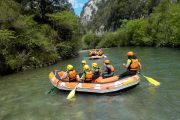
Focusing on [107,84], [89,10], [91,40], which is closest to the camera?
[107,84]

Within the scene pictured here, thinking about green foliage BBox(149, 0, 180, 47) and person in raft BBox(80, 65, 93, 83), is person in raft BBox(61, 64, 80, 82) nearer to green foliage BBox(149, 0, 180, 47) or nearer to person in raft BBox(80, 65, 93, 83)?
person in raft BBox(80, 65, 93, 83)

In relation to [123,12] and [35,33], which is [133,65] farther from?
[123,12]

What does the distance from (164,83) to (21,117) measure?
819 cm

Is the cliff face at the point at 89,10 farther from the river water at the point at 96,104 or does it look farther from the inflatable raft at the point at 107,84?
the inflatable raft at the point at 107,84

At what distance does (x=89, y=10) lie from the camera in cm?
17462

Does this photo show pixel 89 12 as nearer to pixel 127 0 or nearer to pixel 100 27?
pixel 100 27

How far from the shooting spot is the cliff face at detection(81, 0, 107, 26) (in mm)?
164200

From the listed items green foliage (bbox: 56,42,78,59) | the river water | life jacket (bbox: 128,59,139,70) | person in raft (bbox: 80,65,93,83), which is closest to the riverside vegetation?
green foliage (bbox: 56,42,78,59)

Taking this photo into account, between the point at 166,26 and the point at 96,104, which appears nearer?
the point at 96,104

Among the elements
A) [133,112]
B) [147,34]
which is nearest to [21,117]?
[133,112]

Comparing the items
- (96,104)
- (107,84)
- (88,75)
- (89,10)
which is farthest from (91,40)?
(96,104)

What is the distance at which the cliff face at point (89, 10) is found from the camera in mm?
164200

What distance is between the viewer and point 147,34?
62.0 m

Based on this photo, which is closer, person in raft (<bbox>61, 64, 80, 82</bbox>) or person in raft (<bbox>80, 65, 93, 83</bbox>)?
person in raft (<bbox>80, 65, 93, 83</bbox>)
